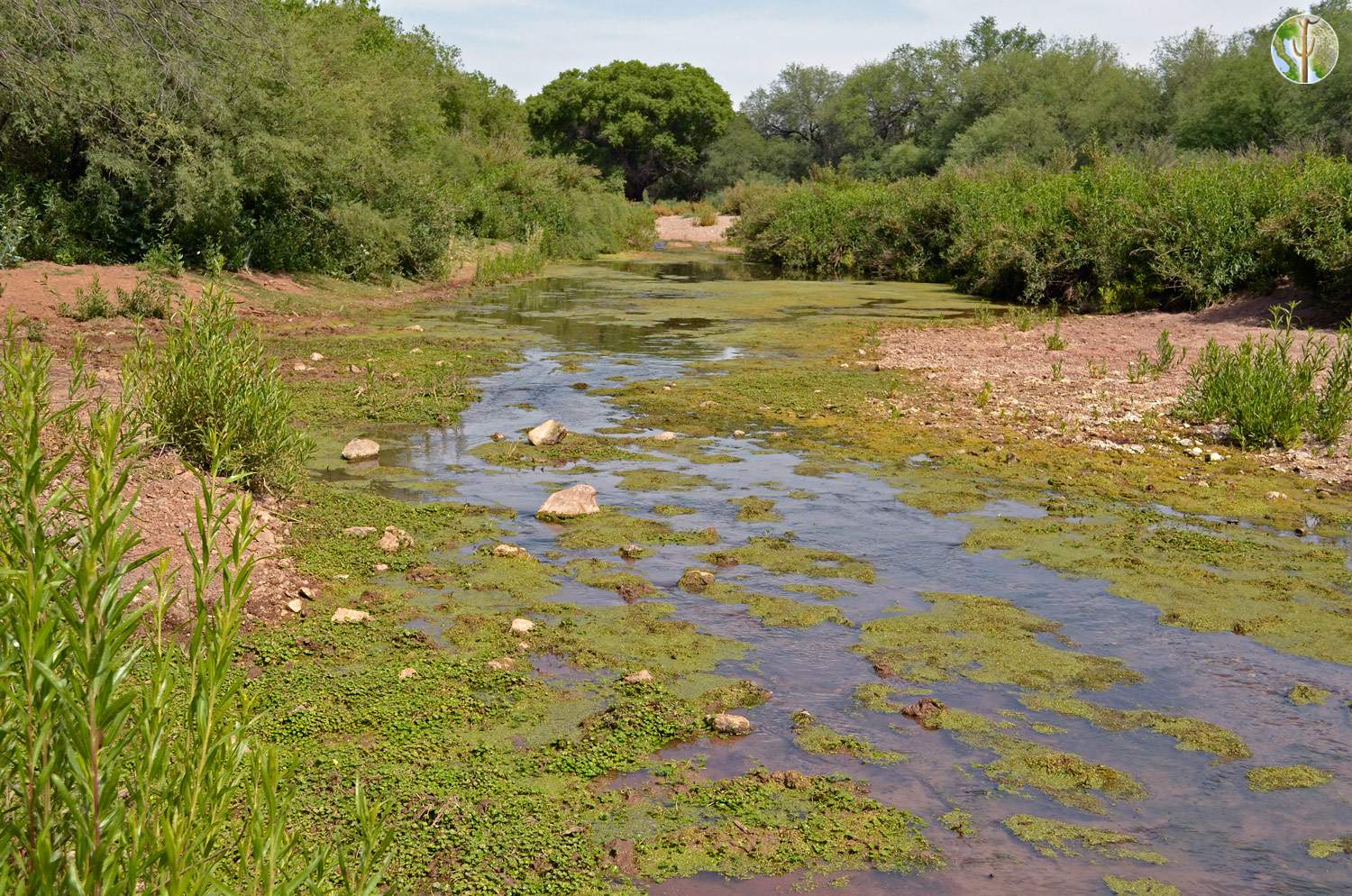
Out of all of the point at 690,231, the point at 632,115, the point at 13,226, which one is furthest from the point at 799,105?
the point at 13,226

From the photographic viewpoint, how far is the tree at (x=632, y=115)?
61.5 meters

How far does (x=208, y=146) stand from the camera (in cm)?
1677

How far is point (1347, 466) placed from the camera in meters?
8.13

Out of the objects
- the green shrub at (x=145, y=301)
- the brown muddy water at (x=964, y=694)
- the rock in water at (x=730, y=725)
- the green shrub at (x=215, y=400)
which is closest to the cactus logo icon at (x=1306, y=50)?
the brown muddy water at (x=964, y=694)

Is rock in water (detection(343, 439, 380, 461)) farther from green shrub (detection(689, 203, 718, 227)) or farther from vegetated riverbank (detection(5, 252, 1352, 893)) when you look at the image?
green shrub (detection(689, 203, 718, 227))

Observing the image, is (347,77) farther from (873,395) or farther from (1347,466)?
(1347,466)

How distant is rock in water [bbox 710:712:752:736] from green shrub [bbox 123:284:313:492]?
3152mm

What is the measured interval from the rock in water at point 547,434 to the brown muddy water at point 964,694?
490 mm

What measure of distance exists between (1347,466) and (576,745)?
673 cm

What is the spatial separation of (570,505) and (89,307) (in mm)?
9145

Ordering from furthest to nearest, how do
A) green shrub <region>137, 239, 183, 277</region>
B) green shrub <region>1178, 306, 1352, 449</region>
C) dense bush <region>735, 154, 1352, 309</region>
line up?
1. green shrub <region>137, 239, 183, 277</region>
2. dense bush <region>735, 154, 1352, 309</region>
3. green shrub <region>1178, 306, 1352, 449</region>

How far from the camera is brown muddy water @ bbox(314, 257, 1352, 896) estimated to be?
3508 millimetres

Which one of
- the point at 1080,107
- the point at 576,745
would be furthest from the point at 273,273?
the point at 1080,107

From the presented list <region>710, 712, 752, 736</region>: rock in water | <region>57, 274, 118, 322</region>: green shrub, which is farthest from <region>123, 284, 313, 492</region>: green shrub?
<region>57, 274, 118, 322</region>: green shrub
